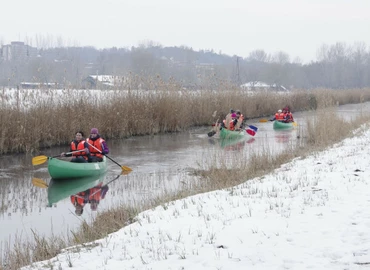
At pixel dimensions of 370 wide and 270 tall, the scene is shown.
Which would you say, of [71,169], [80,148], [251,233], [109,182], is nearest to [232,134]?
[80,148]

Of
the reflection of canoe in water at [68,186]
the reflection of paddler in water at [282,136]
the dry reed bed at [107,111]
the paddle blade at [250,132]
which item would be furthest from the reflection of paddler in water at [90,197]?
the paddle blade at [250,132]

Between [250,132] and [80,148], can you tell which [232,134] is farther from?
[80,148]

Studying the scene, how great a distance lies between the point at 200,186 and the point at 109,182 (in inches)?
137

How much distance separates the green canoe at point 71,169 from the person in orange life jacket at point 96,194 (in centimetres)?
75

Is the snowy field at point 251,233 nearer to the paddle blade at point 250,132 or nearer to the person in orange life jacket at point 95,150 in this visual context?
the person in orange life jacket at point 95,150

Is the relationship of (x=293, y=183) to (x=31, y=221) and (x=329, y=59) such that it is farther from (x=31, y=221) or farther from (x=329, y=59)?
(x=329, y=59)

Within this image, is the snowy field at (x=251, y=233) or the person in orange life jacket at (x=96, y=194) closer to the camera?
the snowy field at (x=251, y=233)

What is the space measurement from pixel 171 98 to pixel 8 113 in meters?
7.80

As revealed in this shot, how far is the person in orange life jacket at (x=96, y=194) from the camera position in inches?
361

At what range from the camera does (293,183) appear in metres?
7.33

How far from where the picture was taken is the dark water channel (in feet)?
26.3

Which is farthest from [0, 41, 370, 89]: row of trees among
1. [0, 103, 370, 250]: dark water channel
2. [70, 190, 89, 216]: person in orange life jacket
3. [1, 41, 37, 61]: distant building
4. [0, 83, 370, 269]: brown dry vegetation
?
[70, 190, 89, 216]: person in orange life jacket

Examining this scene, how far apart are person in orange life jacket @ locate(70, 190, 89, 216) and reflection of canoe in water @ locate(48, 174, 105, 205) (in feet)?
0.60

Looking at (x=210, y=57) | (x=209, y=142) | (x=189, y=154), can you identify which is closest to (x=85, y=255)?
(x=189, y=154)
